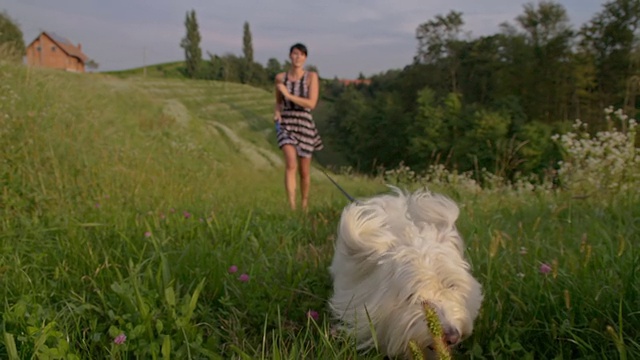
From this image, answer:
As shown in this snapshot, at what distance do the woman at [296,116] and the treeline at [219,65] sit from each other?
2689 inches

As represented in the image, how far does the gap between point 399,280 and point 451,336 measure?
1.06ft

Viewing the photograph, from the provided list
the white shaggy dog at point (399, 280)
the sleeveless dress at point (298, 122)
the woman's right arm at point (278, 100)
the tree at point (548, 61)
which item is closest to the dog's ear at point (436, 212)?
the white shaggy dog at point (399, 280)

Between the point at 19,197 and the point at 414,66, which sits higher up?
the point at 414,66

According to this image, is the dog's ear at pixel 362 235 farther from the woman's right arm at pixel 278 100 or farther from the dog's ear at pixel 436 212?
the woman's right arm at pixel 278 100

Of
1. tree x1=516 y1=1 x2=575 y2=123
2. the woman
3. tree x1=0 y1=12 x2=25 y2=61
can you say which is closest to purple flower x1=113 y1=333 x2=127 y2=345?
the woman

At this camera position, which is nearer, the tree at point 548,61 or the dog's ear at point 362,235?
the dog's ear at point 362,235

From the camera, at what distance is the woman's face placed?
6.23 m

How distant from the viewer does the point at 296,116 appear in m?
6.37

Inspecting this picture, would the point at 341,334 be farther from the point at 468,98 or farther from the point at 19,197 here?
the point at 468,98

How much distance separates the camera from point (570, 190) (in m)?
4.84

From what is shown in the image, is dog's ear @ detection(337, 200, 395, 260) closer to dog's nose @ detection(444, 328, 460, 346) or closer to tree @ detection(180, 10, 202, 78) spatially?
dog's nose @ detection(444, 328, 460, 346)

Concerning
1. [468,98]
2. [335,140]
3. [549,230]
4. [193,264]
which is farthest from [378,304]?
[335,140]

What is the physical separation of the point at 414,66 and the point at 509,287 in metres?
51.0

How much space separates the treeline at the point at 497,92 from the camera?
34.6 metres
